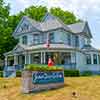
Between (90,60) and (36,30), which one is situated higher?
(36,30)

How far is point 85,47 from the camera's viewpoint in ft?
145

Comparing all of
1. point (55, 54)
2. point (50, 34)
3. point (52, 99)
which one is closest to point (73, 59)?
point (55, 54)

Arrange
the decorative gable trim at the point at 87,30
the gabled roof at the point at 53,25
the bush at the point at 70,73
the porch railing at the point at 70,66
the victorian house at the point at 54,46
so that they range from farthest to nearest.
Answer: the decorative gable trim at the point at 87,30 < the gabled roof at the point at 53,25 < the victorian house at the point at 54,46 < the porch railing at the point at 70,66 < the bush at the point at 70,73

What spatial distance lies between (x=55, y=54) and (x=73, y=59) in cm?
272

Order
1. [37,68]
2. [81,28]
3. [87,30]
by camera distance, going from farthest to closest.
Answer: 1. [87,30]
2. [81,28]
3. [37,68]

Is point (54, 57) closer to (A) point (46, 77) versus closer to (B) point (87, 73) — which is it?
(B) point (87, 73)

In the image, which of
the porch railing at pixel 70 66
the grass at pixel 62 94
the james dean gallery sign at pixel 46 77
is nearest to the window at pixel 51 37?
the porch railing at pixel 70 66

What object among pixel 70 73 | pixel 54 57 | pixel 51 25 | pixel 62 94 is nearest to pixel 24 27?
→ pixel 51 25

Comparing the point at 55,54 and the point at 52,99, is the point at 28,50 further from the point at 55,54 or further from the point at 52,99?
the point at 52,99

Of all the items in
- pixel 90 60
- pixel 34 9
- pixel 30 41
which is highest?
pixel 34 9

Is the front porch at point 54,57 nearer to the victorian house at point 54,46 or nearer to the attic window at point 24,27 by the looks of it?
the victorian house at point 54,46

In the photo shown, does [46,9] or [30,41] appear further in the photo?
[46,9]

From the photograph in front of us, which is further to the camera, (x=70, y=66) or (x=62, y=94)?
(x=70, y=66)

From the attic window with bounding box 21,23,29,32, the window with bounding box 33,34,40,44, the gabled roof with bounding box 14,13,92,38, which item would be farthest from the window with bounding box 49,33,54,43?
the attic window with bounding box 21,23,29,32
